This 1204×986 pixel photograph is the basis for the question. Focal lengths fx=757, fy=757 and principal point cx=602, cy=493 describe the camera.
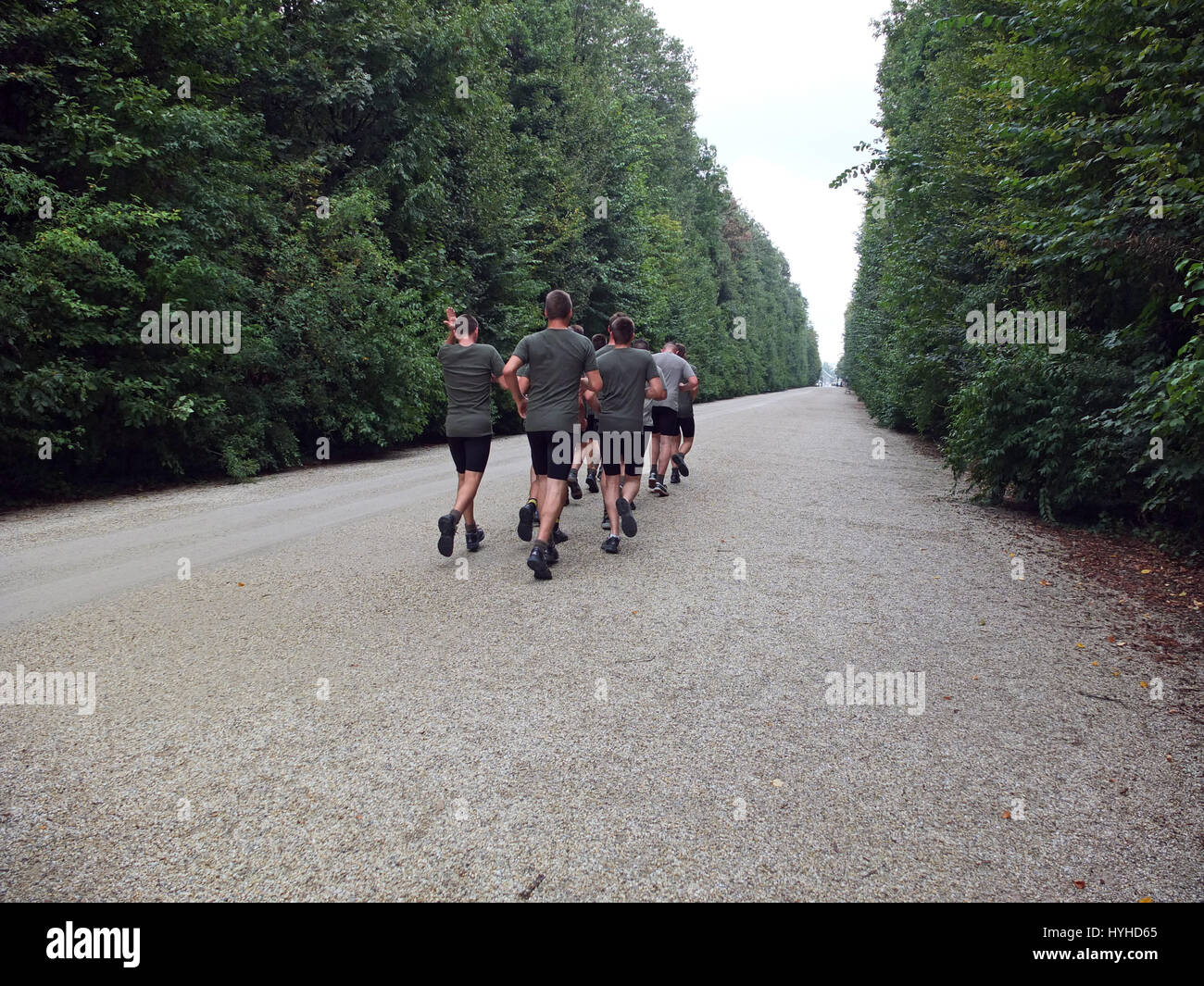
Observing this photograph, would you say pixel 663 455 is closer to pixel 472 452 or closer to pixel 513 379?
pixel 472 452

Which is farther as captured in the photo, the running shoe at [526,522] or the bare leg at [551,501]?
the running shoe at [526,522]

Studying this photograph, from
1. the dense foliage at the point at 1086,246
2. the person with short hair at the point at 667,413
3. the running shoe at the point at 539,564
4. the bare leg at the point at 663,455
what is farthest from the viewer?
the bare leg at the point at 663,455

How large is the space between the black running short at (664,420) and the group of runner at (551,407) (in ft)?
7.23

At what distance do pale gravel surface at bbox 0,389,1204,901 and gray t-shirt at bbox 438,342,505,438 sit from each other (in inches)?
50.4

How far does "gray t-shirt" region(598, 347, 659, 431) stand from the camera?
25.2ft

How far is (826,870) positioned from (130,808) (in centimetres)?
271

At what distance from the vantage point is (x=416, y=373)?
16.7 metres

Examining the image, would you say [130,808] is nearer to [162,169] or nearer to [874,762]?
[874,762]

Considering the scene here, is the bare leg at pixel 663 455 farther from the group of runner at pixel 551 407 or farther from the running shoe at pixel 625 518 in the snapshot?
the running shoe at pixel 625 518

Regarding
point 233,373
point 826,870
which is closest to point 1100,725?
point 826,870

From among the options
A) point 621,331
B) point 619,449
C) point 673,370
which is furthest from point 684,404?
point 619,449

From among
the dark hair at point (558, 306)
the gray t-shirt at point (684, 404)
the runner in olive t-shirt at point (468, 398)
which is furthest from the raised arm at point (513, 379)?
the gray t-shirt at point (684, 404)

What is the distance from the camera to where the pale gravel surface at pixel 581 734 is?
2.70 meters

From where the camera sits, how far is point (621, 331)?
7.73 meters
